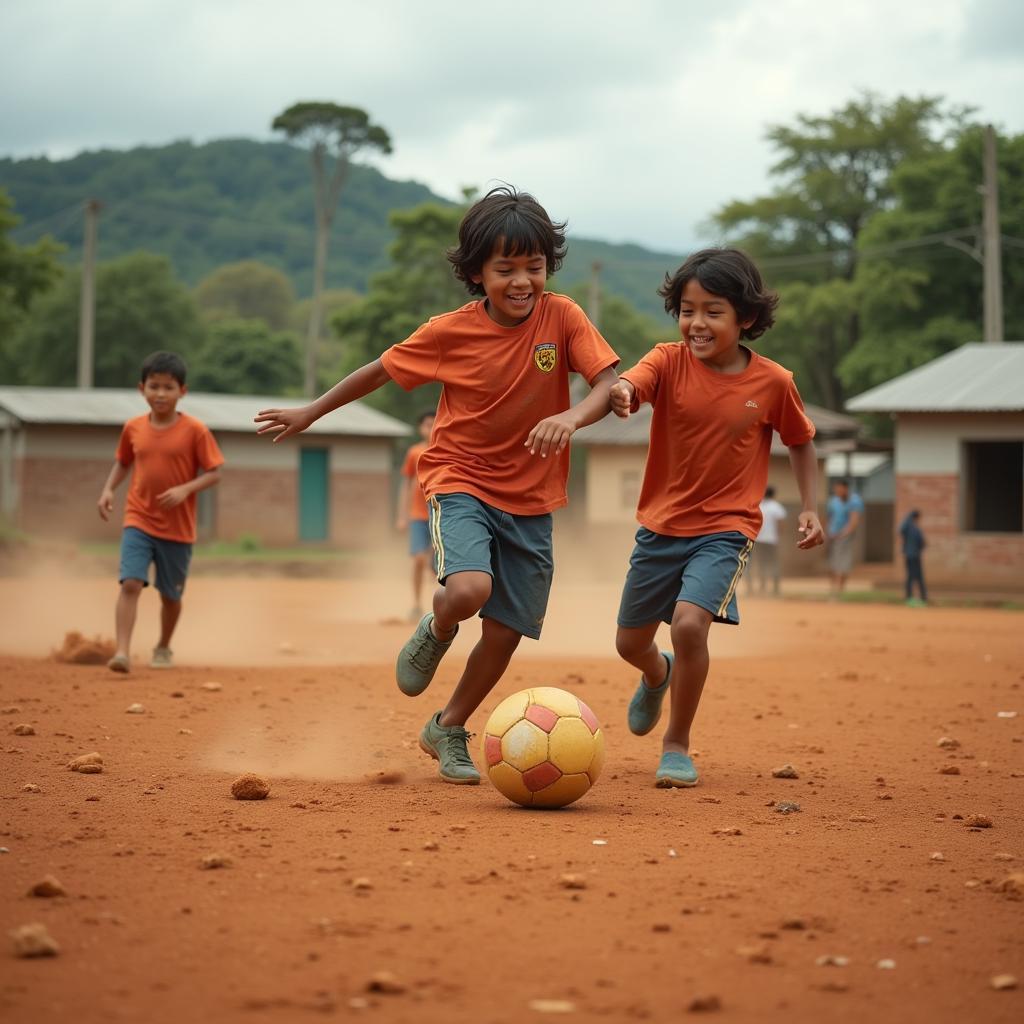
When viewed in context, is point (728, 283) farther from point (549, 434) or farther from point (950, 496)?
point (950, 496)

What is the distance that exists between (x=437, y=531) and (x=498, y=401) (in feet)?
1.81

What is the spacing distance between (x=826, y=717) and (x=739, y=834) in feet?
12.7

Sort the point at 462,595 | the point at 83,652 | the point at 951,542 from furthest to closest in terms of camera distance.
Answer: the point at 951,542 → the point at 83,652 → the point at 462,595

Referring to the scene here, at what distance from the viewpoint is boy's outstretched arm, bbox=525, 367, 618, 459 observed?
504cm

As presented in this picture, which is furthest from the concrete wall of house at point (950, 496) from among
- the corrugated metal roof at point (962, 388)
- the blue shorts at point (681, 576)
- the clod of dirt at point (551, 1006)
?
the clod of dirt at point (551, 1006)

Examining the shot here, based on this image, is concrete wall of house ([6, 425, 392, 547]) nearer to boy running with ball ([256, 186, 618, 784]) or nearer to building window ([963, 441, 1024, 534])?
building window ([963, 441, 1024, 534])

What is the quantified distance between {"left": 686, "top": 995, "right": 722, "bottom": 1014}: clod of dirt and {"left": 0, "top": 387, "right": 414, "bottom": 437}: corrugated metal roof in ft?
95.4

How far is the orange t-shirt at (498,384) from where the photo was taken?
559cm

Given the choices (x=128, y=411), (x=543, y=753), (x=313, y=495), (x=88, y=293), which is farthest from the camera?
(x=313, y=495)

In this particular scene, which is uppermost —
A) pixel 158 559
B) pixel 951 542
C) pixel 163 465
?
pixel 163 465

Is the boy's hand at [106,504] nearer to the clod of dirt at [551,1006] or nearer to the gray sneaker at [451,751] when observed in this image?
the gray sneaker at [451,751]

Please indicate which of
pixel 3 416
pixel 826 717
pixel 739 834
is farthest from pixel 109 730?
pixel 3 416

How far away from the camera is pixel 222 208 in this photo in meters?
109

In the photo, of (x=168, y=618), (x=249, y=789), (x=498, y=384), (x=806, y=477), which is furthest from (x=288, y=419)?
(x=168, y=618)
